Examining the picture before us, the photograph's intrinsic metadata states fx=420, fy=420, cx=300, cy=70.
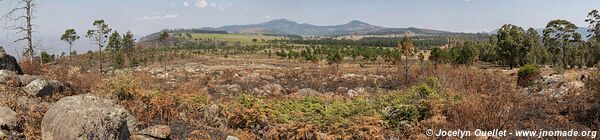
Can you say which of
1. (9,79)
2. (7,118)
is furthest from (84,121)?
(9,79)

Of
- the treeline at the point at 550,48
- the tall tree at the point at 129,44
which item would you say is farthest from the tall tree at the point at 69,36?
the treeline at the point at 550,48

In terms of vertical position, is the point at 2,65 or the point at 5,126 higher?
the point at 2,65

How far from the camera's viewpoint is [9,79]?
34.7 ft

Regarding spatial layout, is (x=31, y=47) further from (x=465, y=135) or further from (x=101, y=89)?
(x=465, y=135)

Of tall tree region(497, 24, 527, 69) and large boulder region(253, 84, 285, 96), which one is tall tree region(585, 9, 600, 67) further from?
large boulder region(253, 84, 285, 96)

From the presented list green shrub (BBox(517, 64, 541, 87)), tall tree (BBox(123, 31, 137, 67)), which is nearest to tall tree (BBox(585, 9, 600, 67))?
green shrub (BBox(517, 64, 541, 87))

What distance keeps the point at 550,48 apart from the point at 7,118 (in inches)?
2746

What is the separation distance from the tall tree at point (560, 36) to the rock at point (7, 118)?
60.7m

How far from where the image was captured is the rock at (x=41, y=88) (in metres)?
10.0

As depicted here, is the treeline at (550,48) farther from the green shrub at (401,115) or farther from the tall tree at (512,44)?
the green shrub at (401,115)

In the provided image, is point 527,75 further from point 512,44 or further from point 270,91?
point 512,44

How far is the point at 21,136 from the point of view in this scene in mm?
7516

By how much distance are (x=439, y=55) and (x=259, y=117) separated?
131 feet

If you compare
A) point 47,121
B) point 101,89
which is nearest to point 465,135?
A: point 47,121
